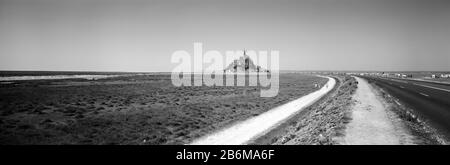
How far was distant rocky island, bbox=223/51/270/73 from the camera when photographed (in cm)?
18588

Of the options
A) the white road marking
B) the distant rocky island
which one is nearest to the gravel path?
the white road marking

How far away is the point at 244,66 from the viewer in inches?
7333

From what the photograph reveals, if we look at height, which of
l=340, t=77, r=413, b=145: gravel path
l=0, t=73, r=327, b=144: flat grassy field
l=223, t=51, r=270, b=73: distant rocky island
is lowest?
l=0, t=73, r=327, b=144: flat grassy field

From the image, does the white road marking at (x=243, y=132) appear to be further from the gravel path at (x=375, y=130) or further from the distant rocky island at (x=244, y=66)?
the distant rocky island at (x=244, y=66)

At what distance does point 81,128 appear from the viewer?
614 inches

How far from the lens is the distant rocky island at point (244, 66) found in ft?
610

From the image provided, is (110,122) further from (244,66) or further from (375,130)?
(244,66)

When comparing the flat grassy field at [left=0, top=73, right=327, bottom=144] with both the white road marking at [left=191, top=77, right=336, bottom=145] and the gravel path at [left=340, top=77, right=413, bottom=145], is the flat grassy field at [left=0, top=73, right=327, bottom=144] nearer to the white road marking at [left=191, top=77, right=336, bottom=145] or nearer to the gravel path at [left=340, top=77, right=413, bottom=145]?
the white road marking at [left=191, top=77, right=336, bottom=145]

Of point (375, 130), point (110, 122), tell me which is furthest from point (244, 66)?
point (375, 130)

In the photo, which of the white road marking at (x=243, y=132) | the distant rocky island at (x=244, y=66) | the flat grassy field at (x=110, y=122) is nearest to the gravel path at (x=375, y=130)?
the white road marking at (x=243, y=132)
